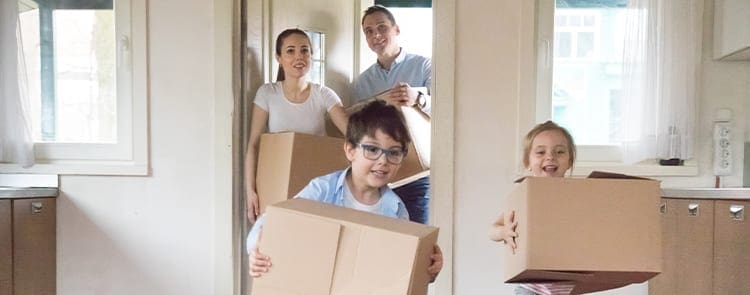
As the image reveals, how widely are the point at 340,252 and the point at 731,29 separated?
1937mm

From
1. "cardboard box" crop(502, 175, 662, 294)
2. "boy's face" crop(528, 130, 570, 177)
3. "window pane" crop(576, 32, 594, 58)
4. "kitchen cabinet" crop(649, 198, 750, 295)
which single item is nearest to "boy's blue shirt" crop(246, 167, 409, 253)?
"cardboard box" crop(502, 175, 662, 294)

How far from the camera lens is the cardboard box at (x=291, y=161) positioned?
2.11 metres

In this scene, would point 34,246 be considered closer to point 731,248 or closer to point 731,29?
point 731,248

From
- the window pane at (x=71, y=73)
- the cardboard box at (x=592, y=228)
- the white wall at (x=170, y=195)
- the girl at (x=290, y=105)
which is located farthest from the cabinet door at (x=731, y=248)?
the window pane at (x=71, y=73)

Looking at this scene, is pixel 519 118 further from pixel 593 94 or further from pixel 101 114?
pixel 101 114

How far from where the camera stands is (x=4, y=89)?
2.36 meters

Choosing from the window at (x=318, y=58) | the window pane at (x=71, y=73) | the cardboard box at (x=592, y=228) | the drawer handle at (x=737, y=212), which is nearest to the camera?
the cardboard box at (x=592, y=228)

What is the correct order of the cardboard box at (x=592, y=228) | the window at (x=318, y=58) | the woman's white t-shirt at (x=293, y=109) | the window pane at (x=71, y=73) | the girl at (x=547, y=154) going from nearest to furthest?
A: the cardboard box at (x=592, y=228), the girl at (x=547, y=154), the woman's white t-shirt at (x=293, y=109), the window pane at (x=71, y=73), the window at (x=318, y=58)

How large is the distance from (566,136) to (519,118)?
21.6 inches

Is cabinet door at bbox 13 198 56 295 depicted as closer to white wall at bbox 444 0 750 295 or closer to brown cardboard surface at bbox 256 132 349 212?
brown cardboard surface at bbox 256 132 349 212

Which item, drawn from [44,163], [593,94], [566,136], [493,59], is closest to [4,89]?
[44,163]

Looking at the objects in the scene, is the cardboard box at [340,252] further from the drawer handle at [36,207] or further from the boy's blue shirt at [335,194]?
the drawer handle at [36,207]

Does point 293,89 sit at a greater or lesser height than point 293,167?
greater

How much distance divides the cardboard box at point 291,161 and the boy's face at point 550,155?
0.75 metres
